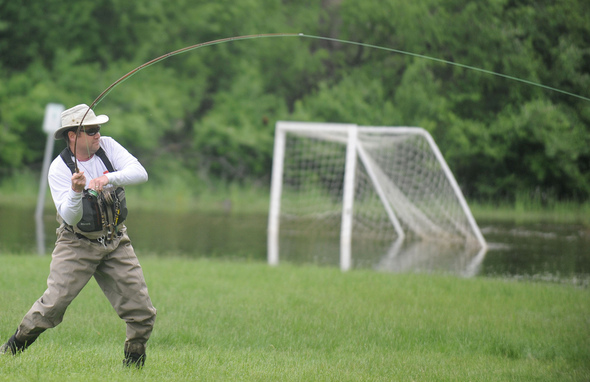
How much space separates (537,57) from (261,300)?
70.1 ft

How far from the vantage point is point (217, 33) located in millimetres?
30516

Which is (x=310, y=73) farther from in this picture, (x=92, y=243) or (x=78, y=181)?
(x=78, y=181)

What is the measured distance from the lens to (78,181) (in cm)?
468

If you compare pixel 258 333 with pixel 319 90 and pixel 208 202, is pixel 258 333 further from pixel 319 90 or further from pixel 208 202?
pixel 319 90

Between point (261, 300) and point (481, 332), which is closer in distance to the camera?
point (481, 332)

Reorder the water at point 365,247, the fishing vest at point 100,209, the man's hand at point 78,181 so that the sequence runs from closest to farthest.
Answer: the man's hand at point 78,181, the fishing vest at point 100,209, the water at point 365,247

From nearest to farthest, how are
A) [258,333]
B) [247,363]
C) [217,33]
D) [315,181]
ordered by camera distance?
[247,363] → [258,333] → [315,181] → [217,33]

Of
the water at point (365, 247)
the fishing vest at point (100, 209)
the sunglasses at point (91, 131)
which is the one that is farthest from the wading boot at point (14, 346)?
the water at point (365, 247)

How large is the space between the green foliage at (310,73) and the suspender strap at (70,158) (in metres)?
21.4

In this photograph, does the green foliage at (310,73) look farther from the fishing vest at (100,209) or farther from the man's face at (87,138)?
the fishing vest at (100,209)

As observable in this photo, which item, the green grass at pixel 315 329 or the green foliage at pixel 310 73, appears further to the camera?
the green foliage at pixel 310 73

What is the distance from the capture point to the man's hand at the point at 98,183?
486 centimetres

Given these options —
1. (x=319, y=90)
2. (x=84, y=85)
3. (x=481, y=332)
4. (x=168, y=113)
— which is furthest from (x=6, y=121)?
(x=481, y=332)

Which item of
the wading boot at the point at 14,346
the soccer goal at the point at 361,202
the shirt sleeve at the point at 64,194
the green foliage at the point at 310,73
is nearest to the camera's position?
the shirt sleeve at the point at 64,194
